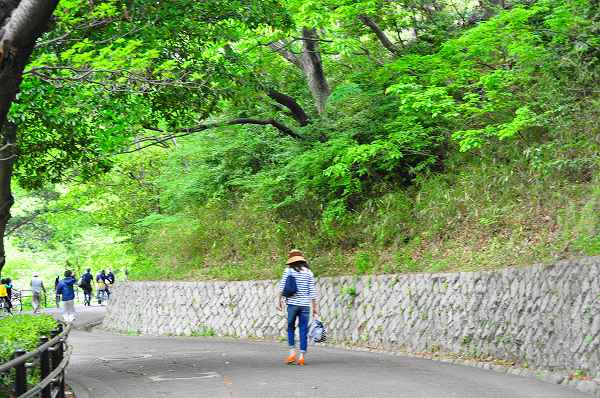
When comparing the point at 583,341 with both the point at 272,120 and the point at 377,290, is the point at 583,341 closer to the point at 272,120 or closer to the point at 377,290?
the point at 377,290

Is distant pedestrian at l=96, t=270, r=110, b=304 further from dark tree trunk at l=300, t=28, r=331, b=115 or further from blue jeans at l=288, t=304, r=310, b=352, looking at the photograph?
blue jeans at l=288, t=304, r=310, b=352

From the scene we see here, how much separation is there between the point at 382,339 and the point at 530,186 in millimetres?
4689

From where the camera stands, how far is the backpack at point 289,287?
14.2 metres

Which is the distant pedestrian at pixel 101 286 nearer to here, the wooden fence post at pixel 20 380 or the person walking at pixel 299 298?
the person walking at pixel 299 298

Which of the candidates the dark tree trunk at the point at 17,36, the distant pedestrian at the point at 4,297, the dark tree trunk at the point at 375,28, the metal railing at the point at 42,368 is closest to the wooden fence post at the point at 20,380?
the metal railing at the point at 42,368

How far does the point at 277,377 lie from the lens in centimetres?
1239

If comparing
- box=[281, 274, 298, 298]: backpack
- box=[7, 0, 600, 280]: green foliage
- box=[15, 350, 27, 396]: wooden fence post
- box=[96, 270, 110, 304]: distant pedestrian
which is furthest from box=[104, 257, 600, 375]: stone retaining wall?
box=[96, 270, 110, 304]: distant pedestrian

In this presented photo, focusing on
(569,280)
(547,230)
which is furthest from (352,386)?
(547,230)

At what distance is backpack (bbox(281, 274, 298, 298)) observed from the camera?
46.7 feet

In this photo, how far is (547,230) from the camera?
14688mm

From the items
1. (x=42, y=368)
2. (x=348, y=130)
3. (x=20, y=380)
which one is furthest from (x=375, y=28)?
(x=20, y=380)

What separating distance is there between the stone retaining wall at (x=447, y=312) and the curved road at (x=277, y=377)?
30.3 inches

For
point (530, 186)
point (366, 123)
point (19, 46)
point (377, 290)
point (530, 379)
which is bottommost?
point (530, 379)

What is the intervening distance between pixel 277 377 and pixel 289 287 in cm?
223
